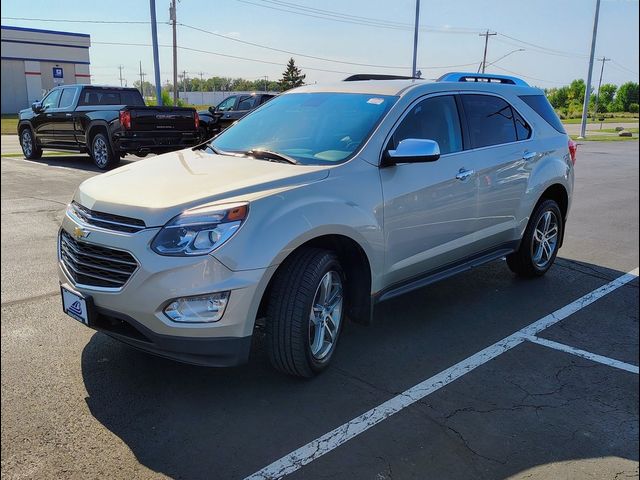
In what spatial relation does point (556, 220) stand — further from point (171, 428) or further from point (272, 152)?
point (171, 428)

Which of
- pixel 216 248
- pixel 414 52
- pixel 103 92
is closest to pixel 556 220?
pixel 216 248

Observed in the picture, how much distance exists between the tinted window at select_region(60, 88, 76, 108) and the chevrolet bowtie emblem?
41.1 ft

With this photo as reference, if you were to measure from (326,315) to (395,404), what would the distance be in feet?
2.32

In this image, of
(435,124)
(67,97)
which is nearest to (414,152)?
(435,124)

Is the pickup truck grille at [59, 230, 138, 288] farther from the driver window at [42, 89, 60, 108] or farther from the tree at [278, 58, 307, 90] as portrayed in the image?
the tree at [278, 58, 307, 90]

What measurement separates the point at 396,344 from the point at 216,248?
1.80 m

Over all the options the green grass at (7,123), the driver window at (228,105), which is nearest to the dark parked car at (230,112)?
the driver window at (228,105)

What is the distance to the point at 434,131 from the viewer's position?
4.57m

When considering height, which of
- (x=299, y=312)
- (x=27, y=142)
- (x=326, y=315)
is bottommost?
(x=326, y=315)

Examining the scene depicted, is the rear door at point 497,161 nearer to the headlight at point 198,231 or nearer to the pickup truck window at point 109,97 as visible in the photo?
the headlight at point 198,231

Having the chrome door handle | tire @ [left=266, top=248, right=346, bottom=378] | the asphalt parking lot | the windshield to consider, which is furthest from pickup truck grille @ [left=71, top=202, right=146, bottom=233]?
the chrome door handle

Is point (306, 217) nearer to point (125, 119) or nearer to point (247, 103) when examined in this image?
point (125, 119)

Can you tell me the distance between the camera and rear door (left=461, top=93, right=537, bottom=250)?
16.0ft

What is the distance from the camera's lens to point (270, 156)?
4.09m
